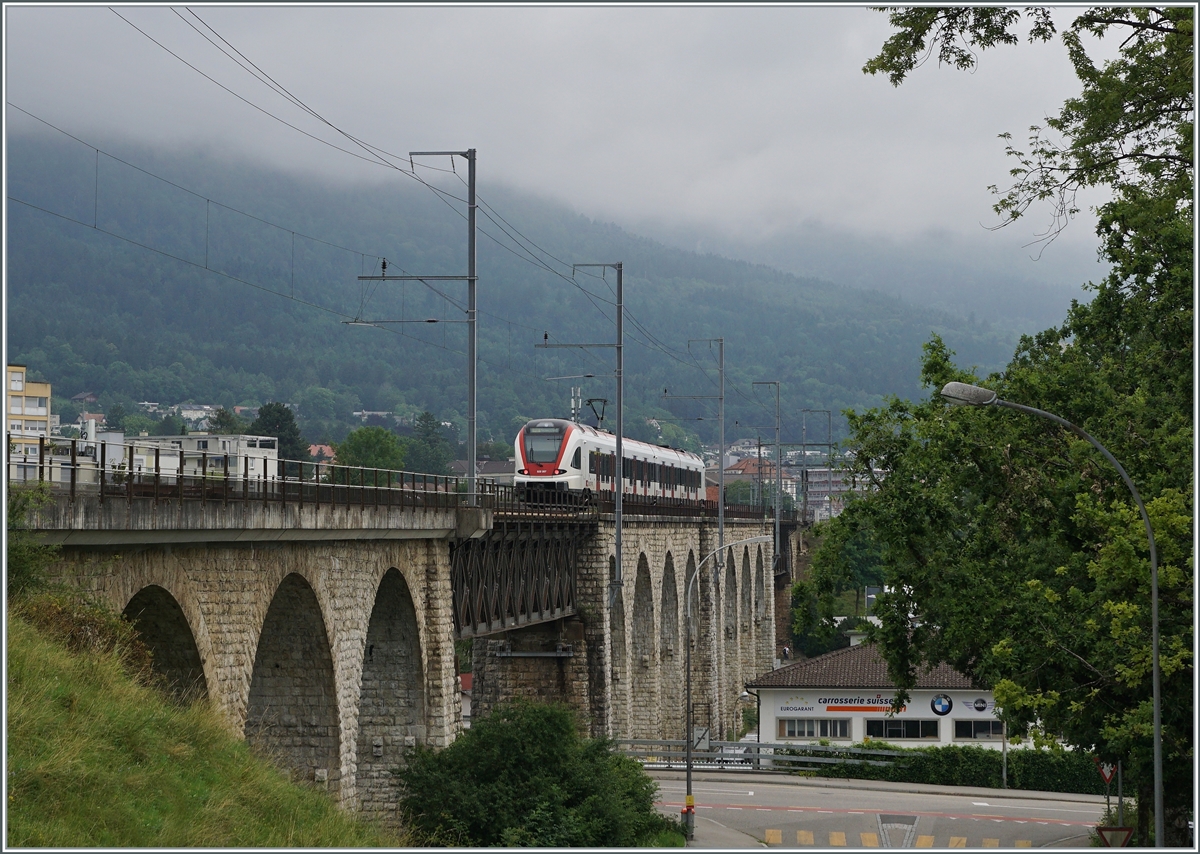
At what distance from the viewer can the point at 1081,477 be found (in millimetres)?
21609

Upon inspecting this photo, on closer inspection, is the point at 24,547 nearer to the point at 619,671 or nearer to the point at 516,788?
the point at 516,788

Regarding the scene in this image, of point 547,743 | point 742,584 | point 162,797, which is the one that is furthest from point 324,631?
point 742,584

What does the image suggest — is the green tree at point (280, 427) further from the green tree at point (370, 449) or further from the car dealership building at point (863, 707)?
the car dealership building at point (863, 707)

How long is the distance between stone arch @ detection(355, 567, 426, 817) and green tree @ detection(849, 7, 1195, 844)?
839 centimetres

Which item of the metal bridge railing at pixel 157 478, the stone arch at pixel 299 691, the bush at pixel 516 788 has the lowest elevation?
the bush at pixel 516 788

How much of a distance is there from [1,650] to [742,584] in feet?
229

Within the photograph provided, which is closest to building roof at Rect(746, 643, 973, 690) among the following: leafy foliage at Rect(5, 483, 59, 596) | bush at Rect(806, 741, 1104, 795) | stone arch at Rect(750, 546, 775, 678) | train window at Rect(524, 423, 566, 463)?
bush at Rect(806, 741, 1104, 795)

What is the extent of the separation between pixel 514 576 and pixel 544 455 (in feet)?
35.1

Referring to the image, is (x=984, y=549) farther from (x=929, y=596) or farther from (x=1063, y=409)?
(x=1063, y=409)

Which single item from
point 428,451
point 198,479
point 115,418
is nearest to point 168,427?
point 115,418

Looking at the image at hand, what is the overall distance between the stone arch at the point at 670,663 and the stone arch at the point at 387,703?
31.6 metres

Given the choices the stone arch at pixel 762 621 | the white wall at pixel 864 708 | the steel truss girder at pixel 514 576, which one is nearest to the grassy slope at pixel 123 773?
the steel truss girder at pixel 514 576

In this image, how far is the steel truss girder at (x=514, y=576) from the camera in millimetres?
31562

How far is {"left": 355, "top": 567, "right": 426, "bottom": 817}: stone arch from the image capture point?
1110 inches
